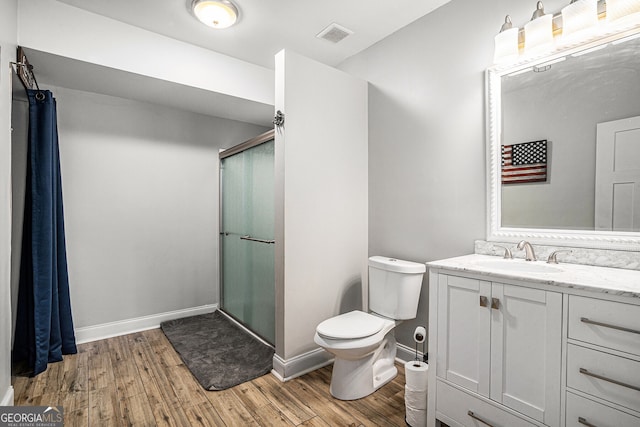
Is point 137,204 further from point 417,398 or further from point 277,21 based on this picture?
point 417,398

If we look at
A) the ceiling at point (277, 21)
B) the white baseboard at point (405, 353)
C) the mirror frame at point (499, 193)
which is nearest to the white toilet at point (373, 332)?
the white baseboard at point (405, 353)

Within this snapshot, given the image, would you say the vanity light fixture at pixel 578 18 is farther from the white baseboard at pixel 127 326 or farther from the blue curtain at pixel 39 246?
the white baseboard at pixel 127 326

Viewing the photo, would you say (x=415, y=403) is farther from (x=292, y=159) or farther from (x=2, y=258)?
(x=2, y=258)

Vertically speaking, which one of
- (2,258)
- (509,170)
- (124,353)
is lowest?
(124,353)

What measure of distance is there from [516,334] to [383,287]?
921 millimetres

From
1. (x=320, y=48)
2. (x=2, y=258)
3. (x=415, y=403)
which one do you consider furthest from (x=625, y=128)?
(x=2, y=258)

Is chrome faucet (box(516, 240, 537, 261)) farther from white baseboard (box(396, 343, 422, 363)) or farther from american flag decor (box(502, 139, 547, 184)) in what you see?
white baseboard (box(396, 343, 422, 363))

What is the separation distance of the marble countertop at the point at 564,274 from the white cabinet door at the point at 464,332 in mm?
78

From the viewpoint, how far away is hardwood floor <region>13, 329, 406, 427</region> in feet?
5.73

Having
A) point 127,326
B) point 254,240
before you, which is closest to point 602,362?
point 254,240

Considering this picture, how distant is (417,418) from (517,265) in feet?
3.20

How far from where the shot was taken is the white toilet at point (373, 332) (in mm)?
1865

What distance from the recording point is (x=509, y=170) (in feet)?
6.10

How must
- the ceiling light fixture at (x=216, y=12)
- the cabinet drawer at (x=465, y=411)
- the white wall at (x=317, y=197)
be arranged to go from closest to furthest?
the cabinet drawer at (x=465, y=411), the ceiling light fixture at (x=216, y=12), the white wall at (x=317, y=197)
